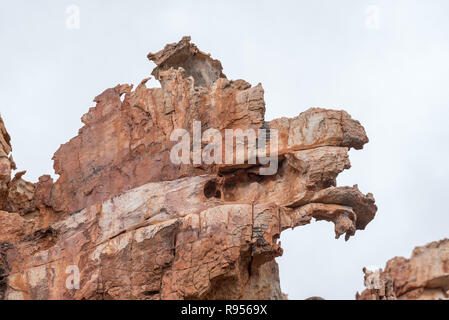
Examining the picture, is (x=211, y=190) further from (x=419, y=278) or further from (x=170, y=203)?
(x=419, y=278)

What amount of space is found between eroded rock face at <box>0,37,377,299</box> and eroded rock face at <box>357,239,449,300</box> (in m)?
2.18

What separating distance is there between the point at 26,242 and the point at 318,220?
910 centimetres

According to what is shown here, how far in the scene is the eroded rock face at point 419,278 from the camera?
110 feet

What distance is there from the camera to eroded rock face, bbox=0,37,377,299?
34594 mm

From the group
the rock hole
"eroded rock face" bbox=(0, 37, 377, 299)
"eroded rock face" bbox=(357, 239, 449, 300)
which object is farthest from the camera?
the rock hole

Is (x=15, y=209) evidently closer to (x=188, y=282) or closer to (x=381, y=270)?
(x=188, y=282)

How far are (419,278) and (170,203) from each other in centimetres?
761

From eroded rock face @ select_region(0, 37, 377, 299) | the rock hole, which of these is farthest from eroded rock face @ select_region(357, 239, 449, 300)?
the rock hole

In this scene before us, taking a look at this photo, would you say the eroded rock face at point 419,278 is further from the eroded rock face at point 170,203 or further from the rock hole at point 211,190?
the rock hole at point 211,190

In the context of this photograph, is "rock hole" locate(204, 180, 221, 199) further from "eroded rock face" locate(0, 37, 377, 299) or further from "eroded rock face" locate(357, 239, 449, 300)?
"eroded rock face" locate(357, 239, 449, 300)

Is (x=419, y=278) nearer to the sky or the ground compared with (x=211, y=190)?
nearer to the ground

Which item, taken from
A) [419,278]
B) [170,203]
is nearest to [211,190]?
[170,203]

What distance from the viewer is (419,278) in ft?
110
